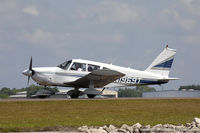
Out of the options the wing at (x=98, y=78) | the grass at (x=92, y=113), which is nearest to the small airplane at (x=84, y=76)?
the wing at (x=98, y=78)

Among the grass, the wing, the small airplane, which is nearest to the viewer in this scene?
the grass

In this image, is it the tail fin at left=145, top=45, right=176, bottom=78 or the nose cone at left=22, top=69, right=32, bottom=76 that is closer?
the nose cone at left=22, top=69, right=32, bottom=76

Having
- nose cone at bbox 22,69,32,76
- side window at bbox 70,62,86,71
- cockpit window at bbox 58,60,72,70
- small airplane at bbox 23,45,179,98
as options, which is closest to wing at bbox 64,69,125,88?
small airplane at bbox 23,45,179,98

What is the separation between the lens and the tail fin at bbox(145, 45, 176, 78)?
116 ft

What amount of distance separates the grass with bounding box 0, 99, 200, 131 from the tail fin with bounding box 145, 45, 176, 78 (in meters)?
7.90

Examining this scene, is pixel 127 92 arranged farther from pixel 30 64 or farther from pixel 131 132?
pixel 131 132

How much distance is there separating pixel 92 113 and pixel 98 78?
32.4 ft

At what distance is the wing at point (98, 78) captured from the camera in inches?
1163

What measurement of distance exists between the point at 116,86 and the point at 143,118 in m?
13.9

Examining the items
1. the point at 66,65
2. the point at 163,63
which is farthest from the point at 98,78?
the point at 163,63

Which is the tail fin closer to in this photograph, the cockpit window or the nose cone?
the cockpit window

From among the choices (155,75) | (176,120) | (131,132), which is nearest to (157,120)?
(176,120)

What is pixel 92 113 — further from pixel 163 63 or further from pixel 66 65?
pixel 163 63

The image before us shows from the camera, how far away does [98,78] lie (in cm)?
3036
